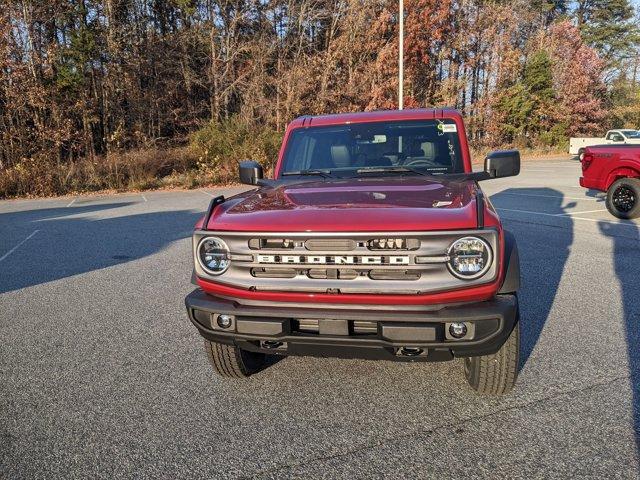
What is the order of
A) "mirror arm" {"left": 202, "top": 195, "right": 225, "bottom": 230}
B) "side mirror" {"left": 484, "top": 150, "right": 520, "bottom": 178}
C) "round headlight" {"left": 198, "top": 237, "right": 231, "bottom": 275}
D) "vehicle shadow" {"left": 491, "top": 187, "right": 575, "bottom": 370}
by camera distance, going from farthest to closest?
"vehicle shadow" {"left": 491, "top": 187, "right": 575, "bottom": 370}
"side mirror" {"left": 484, "top": 150, "right": 520, "bottom": 178}
"mirror arm" {"left": 202, "top": 195, "right": 225, "bottom": 230}
"round headlight" {"left": 198, "top": 237, "right": 231, "bottom": 275}

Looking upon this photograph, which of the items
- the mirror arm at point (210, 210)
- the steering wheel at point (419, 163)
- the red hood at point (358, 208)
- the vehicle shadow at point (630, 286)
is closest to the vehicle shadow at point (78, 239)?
the mirror arm at point (210, 210)

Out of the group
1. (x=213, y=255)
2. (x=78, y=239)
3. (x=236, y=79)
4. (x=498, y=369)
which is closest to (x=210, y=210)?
(x=213, y=255)

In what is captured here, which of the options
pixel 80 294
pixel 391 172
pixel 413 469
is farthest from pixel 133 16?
pixel 413 469

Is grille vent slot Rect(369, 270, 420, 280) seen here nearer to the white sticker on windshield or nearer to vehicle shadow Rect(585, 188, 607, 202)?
the white sticker on windshield

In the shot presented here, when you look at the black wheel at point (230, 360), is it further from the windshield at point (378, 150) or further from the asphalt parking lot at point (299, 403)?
the windshield at point (378, 150)

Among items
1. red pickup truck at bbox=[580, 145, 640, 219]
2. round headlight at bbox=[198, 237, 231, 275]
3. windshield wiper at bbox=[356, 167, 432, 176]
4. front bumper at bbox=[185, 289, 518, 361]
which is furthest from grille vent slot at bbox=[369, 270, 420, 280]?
red pickup truck at bbox=[580, 145, 640, 219]

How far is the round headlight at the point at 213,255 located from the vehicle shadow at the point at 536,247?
223cm

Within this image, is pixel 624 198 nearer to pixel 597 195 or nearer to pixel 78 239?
pixel 597 195

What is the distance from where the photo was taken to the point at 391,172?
3.91 metres

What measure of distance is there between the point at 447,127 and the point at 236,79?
1104 inches

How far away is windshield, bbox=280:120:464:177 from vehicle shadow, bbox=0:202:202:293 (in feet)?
13.8

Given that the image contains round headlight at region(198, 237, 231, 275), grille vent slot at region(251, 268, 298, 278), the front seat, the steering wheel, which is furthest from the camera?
the front seat

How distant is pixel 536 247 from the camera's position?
24.8 feet

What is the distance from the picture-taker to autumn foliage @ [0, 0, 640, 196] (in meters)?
21.9
